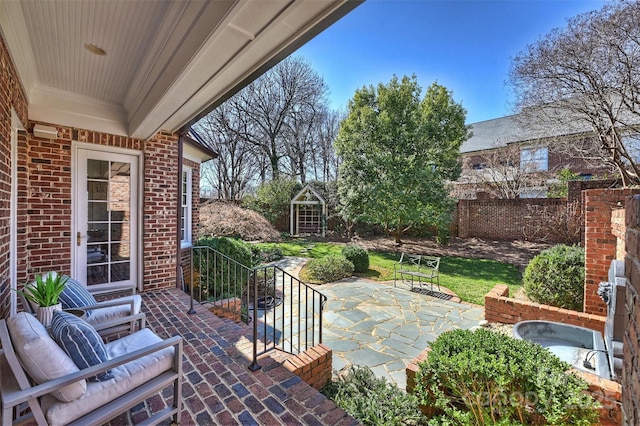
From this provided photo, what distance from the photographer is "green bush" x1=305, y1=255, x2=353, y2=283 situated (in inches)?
308

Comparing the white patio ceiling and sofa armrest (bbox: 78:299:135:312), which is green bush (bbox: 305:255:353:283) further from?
the white patio ceiling

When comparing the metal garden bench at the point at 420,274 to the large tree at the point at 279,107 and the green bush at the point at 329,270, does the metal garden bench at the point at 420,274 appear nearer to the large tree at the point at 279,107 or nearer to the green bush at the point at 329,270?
the green bush at the point at 329,270

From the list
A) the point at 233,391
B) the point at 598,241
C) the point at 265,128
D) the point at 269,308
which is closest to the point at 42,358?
the point at 233,391

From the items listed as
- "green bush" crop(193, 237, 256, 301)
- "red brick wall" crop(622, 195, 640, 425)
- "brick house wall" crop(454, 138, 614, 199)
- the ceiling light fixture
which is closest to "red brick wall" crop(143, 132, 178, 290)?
"green bush" crop(193, 237, 256, 301)

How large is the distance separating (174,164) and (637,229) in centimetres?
577

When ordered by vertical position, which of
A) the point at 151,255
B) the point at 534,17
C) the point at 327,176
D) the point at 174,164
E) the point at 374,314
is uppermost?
the point at 534,17

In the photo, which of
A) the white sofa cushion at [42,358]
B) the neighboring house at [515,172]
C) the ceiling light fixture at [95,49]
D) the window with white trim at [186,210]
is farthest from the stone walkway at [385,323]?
the neighboring house at [515,172]

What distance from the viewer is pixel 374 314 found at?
551 cm

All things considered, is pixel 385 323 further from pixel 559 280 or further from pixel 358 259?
pixel 358 259

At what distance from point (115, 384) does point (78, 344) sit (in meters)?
0.36

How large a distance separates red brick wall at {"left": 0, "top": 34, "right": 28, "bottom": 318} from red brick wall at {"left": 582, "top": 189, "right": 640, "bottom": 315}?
7386mm

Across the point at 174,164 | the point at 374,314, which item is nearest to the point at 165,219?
the point at 174,164

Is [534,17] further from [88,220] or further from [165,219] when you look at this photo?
[88,220]

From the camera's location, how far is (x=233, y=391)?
94.8 inches
